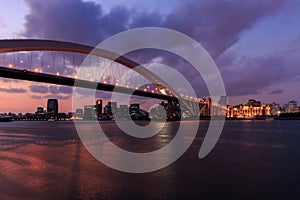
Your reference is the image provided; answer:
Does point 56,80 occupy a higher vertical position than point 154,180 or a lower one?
higher

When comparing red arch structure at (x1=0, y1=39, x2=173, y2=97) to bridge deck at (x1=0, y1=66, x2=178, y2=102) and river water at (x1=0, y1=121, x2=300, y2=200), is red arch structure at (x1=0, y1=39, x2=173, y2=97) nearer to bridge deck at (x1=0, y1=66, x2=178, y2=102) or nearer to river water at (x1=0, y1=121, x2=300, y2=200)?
bridge deck at (x1=0, y1=66, x2=178, y2=102)

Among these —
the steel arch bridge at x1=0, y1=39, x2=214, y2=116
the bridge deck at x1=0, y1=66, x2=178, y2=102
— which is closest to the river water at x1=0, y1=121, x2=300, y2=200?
the bridge deck at x1=0, y1=66, x2=178, y2=102

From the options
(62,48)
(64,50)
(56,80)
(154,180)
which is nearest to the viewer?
(154,180)

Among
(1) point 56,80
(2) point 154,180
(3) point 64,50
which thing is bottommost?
(2) point 154,180

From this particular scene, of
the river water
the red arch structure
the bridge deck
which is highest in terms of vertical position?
the red arch structure

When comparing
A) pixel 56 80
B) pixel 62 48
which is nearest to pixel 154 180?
pixel 56 80

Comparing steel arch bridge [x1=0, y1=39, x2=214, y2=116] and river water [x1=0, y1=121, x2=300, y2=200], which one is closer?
river water [x1=0, y1=121, x2=300, y2=200]

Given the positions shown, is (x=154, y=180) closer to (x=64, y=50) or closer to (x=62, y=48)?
(x=62, y=48)

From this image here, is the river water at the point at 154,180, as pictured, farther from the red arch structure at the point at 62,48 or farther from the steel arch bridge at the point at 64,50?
the red arch structure at the point at 62,48

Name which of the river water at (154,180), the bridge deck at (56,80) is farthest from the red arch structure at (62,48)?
the river water at (154,180)

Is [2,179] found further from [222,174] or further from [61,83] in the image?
[61,83]

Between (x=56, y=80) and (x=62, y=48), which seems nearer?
(x=56, y=80)

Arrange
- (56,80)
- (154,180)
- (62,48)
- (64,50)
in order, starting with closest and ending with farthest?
(154,180) < (56,80) < (62,48) < (64,50)

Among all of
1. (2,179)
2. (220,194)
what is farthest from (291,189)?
(2,179)
